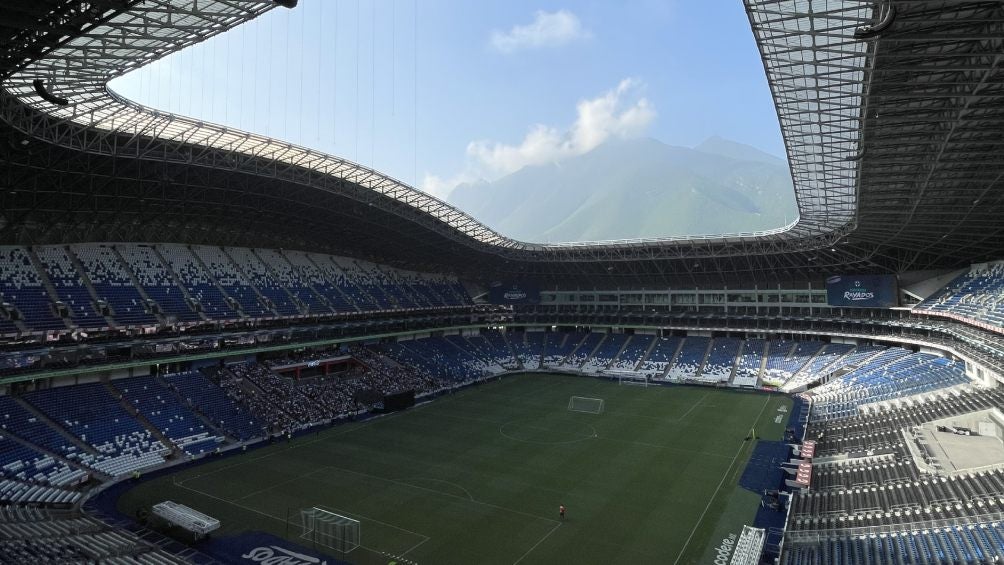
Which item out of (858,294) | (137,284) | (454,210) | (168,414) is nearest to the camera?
(168,414)

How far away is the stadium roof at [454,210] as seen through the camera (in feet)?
59.7

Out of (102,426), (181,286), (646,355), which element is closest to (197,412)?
(102,426)

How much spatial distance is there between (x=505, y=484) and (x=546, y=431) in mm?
10895

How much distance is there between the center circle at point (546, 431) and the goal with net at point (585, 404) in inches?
156

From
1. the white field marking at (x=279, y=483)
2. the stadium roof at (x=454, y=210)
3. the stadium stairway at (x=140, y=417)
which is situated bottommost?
the white field marking at (x=279, y=483)

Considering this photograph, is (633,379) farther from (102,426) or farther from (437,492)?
(102,426)

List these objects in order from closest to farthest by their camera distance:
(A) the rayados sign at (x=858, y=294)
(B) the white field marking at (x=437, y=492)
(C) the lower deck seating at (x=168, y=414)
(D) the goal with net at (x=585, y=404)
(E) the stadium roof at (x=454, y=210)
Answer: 1. (E) the stadium roof at (x=454, y=210)
2. (B) the white field marking at (x=437, y=492)
3. (C) the lower deck seating at (x=168, y=414)
4. (D) the goal with net at (x=585, y=404)
5. (A) the rayados sign at (x=858, y=294)

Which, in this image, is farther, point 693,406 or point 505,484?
point 693,406

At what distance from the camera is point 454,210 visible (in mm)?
54375

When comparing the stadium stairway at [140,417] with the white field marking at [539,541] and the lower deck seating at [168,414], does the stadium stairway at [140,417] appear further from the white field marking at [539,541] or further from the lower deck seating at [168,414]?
the white field marking at [539,541]

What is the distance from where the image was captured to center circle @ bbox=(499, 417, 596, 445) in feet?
128

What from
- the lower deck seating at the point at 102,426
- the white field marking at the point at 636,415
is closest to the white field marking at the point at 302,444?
the lower deck seating at the point at 102,426

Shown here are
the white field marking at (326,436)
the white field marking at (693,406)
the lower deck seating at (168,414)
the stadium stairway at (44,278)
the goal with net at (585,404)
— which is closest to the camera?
the white field marking at (326,436)

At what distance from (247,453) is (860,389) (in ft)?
151
